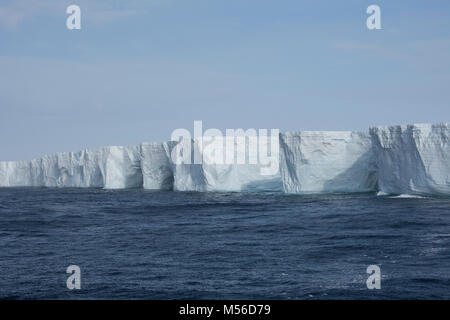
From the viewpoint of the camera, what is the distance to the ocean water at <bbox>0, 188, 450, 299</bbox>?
9383 millimetres

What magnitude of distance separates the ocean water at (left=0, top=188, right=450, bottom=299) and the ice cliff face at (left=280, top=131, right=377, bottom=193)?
23.6 ft

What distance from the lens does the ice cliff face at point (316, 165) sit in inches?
914

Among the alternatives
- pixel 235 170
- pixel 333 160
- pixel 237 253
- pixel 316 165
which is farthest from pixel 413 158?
pixel 235 170

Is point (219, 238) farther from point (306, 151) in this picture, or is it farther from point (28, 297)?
point (306, 151)

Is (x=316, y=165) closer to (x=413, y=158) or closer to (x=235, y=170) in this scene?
(x=413, y=158)

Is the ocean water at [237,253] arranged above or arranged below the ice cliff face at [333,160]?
below

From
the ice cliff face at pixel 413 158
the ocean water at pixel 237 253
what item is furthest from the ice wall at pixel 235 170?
the ocean water at pixel 237 253

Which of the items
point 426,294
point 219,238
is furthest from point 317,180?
point 426,294

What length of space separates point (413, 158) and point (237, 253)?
13860 mm

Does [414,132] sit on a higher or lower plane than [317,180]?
higher

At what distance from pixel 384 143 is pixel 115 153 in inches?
1041

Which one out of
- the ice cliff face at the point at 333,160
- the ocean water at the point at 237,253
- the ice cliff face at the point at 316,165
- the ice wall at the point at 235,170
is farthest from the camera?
the ice wall at the point at 235,170

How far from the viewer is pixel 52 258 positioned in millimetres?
12766

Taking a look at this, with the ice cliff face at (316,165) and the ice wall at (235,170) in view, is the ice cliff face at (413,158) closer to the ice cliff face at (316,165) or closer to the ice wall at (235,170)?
the ice cliff face at (316,165)
